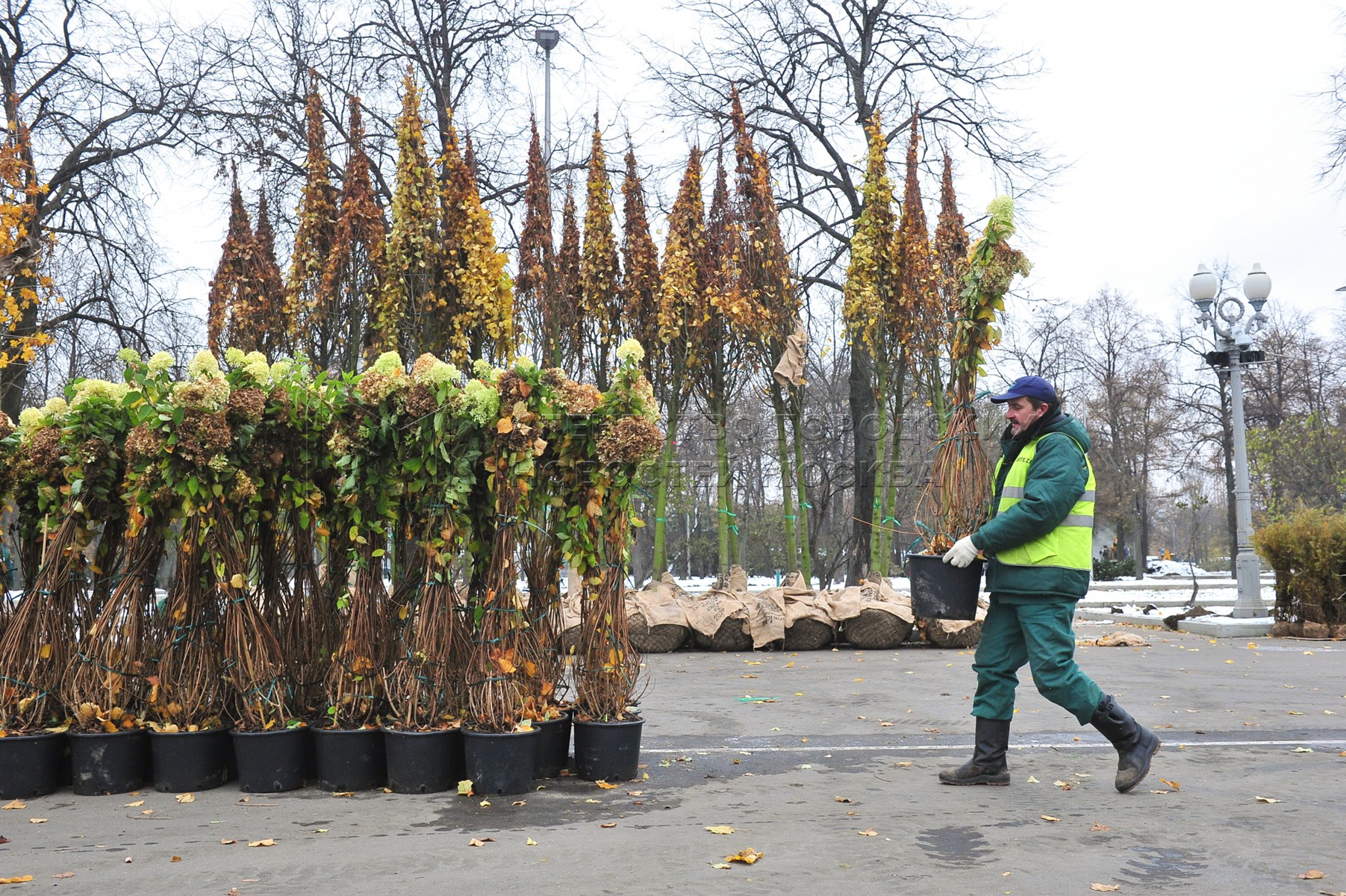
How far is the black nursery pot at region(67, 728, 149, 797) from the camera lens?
5.45m

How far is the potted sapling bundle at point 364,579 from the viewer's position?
5402 mm

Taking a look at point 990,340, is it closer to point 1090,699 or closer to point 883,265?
point 1090,699

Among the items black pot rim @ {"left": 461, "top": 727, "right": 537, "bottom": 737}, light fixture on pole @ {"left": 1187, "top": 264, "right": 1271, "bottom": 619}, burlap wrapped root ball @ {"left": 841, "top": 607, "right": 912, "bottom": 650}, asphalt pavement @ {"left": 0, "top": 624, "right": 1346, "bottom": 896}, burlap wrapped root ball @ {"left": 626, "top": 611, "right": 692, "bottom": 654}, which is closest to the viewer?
asphalt pavement @ {"left": 0, "top": 624, "right": 1346, "bottom": 896}

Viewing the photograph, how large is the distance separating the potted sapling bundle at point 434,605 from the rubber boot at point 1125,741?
10.6 feet

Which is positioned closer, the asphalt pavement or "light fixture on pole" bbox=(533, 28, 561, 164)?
the asphalt pavement

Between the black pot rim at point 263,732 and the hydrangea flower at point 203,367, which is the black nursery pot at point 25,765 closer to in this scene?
the black pot rim at point 263,732

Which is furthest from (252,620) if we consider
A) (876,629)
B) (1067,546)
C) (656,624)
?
(876,629)

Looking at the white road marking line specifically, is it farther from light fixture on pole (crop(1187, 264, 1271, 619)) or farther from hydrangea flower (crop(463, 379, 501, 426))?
light fixture on pole (crop(1187, 264, 1271, 619))

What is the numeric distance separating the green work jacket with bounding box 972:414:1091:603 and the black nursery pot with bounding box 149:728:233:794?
163 inches

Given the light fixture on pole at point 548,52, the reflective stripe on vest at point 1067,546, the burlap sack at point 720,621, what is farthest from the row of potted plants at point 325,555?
the light fixture on pole at point 548,52

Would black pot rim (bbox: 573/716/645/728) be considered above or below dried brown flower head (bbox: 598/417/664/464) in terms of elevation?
below

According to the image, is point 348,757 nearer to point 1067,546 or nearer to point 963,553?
point 963,553

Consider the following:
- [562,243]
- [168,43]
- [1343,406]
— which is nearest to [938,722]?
[562,243]

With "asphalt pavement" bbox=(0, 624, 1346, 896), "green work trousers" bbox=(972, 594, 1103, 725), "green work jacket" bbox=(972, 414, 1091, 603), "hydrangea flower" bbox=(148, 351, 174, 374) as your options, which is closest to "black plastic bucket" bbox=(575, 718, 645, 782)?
"asphalt pavement" bbox=(0, 624, 1346, 896)
